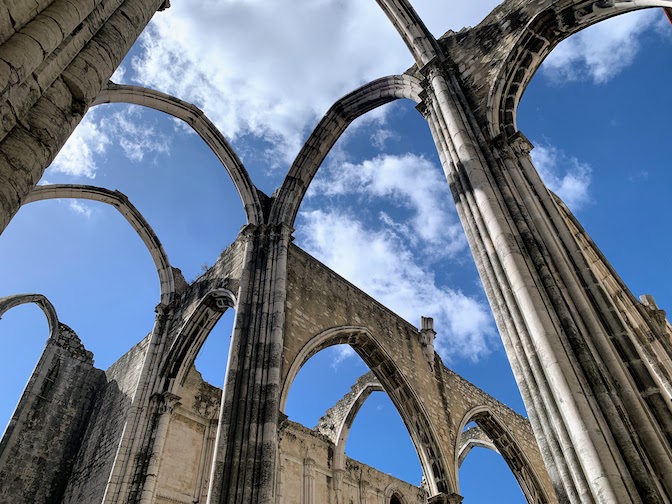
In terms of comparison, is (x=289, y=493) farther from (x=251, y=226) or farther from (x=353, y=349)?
(x=251, y=226)

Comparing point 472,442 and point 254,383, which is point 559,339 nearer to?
point 254,383

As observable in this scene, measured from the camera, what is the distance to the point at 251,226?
8.95 meters

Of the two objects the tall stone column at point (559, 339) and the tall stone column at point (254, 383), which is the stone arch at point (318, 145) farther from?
the tall stone column at point (559, 339)

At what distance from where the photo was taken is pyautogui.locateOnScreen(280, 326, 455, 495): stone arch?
9.41 metres

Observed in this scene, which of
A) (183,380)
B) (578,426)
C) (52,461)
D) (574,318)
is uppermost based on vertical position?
(183,380)

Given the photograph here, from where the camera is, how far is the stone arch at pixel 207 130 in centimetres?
858

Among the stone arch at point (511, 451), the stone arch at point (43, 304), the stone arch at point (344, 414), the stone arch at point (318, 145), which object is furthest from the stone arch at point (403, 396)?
the stone arch at point (43, 304)

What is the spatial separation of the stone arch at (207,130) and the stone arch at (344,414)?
209 inches

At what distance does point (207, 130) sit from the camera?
9.34m

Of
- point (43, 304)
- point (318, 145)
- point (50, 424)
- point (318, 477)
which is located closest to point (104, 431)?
point (50, 424)

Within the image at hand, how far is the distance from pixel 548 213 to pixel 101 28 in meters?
3.85

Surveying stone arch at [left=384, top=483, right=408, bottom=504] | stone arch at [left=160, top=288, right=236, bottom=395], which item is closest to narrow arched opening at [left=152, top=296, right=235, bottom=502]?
stone arch at [left=160, top=288, right=236, bottom=395]

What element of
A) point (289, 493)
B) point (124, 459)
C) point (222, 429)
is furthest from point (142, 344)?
point (222, 429)

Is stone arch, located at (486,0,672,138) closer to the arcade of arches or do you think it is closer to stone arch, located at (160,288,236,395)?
the arcade of arches
